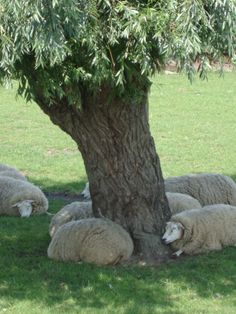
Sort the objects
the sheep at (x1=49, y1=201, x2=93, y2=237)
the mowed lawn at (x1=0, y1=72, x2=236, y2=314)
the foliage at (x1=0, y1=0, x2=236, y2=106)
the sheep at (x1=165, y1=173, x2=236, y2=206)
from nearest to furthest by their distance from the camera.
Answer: the foliage at (x1=0, y1=0, x2=236, y2=106)
the mowed lawn at (x1=0, y1=72, x2=236, y2=314)
the sheep at (x1=49, y1=201, x2=93, y2=237)
the sheep at (x1=165, y1=173, x2=236, y2=206)

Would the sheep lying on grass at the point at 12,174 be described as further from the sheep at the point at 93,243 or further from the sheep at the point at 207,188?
the sheep at the point at 93,243

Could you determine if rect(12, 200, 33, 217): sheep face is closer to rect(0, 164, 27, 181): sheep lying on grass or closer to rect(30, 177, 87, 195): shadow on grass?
rect(0, 164, 27, 181): sheep lying on grass

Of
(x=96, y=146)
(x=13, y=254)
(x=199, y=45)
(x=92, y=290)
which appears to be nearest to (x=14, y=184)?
(x=13, y=254)

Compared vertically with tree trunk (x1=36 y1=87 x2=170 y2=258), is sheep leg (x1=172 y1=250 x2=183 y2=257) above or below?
below

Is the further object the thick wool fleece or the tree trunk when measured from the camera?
the thick wool fleece

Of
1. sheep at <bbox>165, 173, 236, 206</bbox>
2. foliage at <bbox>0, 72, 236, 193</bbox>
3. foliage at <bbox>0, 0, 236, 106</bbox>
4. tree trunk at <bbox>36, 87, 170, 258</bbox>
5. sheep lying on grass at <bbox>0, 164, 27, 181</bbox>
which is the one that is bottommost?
foliage at <bbox>0, 72, 236, 193</bbox>

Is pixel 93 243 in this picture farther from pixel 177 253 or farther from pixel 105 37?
pixel 105 37

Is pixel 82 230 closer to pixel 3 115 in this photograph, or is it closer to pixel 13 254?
pixel 13 254

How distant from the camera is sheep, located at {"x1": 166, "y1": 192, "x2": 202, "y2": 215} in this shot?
354 inches

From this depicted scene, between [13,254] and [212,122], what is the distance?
424 inches

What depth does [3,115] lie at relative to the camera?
19.3 meters

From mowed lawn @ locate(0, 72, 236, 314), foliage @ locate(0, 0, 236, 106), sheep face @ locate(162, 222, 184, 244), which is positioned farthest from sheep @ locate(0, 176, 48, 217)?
foliage @ locate(0, 0, 236, 106)

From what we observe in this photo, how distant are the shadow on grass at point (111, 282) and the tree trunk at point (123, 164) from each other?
0.52m

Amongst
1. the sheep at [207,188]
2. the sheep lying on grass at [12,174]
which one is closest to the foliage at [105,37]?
the sheep at [207,188]
